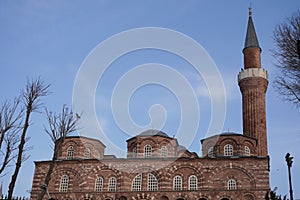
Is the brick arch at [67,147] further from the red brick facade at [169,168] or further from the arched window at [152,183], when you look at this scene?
the arched window at [152,183]

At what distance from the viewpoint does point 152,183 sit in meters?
33.8

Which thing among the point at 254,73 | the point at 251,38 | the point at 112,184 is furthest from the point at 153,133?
the point at 251,38

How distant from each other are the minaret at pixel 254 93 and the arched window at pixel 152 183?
1084 cm

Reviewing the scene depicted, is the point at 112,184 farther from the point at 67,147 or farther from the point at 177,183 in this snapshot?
the point at 67,147

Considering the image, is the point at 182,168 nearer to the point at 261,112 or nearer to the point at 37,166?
the point at 261,112

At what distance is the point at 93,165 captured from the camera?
3503 centimetres

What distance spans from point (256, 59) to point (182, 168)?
15606mm

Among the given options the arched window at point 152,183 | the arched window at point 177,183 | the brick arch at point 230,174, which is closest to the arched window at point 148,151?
the arched window at point 152,183

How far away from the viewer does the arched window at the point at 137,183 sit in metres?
33.9

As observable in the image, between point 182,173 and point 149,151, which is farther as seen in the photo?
point 149,151

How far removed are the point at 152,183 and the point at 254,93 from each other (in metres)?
14.3

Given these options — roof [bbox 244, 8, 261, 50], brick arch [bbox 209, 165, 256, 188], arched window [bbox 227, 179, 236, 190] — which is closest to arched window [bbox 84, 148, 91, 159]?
brick arch [bbox 209, 165, 256, 188]

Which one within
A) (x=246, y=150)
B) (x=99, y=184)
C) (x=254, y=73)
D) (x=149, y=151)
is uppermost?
(x=254, y=73)

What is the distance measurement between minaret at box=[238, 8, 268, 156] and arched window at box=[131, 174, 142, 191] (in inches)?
470
